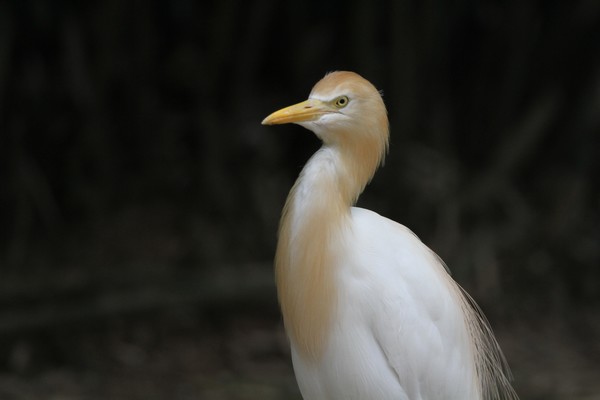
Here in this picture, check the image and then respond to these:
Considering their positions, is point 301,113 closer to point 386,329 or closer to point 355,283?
point 355,283

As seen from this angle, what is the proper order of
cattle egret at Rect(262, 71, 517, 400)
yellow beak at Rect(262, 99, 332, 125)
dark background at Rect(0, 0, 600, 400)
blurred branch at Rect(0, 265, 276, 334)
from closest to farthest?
1. yellow beak at Rect(262, 99, 332, 125)
2. cattle egret at Rect(262, 71, 517, 400)
3. blurred branch at Rect(0, 265, 276, 334)
4. dark background at Rect(0, 0, 600, 400)

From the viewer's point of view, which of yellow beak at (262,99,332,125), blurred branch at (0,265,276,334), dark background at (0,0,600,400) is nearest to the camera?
yellow beak at (262,99,332,125)

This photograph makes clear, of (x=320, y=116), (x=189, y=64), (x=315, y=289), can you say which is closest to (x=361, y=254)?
(x=315, y=289)

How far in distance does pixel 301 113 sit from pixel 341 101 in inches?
4.7

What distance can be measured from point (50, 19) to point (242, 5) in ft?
3.25

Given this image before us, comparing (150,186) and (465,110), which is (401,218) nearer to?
(465,110)

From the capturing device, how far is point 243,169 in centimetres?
546

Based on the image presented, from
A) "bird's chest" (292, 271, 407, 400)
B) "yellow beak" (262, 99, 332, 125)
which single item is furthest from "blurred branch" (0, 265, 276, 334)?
"yellow beak" (262, 99, 332, 125)

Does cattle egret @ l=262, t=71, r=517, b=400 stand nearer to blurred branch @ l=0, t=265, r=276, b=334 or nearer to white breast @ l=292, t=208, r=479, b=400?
white breast @ l=292, t=208, r=479, b=400

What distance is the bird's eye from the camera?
2516 mm

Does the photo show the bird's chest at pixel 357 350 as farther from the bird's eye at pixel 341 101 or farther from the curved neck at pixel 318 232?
the bird's eye at pixel 341 101

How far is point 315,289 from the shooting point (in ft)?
8.55

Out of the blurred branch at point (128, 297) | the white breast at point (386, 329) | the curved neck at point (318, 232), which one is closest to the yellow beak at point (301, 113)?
the curved neck at point (318, 232)

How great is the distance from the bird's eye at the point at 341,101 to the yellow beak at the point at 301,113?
25 mm
